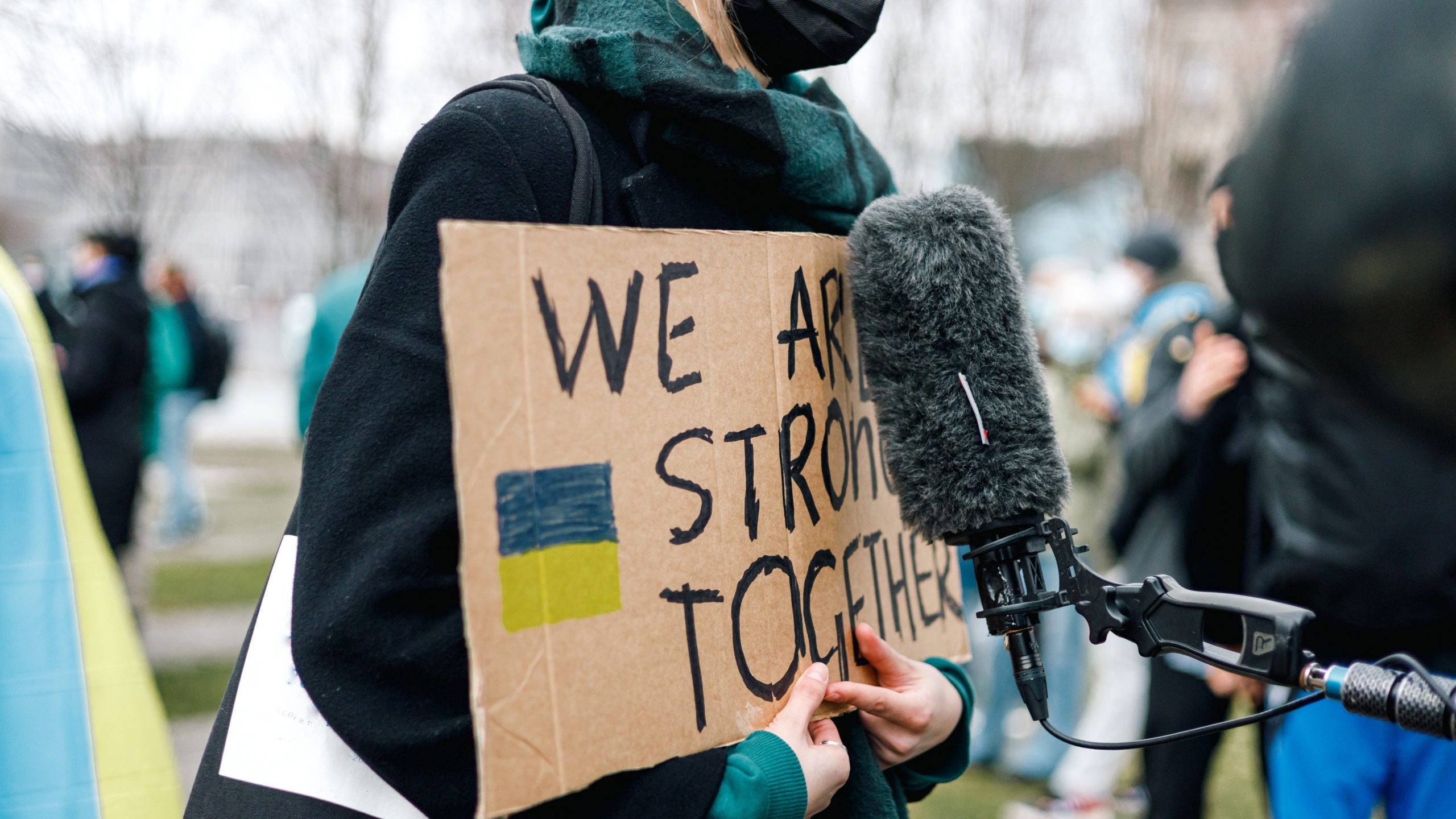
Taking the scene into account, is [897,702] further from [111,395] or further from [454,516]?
[111,395]

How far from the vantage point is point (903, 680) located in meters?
1.52

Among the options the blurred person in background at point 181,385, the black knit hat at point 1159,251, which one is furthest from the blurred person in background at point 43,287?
the black knit hat at point 1159,251

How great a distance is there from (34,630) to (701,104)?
984mm

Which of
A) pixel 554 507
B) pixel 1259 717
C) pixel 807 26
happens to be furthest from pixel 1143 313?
pixel 554 507

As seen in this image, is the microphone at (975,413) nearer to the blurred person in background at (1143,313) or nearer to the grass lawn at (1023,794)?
the blurred person in background at (1143,313)

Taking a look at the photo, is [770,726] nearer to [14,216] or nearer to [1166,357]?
[1166,357]

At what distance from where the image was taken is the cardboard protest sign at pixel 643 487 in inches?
40.9

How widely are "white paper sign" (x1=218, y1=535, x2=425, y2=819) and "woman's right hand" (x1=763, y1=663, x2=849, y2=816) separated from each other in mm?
408

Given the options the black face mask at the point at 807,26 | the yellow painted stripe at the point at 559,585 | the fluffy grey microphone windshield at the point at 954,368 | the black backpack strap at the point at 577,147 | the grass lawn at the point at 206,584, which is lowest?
the grass lawn at the point at 206,584

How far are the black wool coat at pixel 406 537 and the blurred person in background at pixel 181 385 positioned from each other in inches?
325

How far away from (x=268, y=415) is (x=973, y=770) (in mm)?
16887

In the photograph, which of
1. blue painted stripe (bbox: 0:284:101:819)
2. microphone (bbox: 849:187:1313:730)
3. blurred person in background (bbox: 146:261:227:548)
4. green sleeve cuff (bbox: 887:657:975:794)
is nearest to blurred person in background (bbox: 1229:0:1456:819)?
microphone (bbox: 849:187:1313:730)

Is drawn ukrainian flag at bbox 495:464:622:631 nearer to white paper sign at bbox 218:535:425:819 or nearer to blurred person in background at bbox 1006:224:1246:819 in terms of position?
white paper sign at bbox 218:535:425:819

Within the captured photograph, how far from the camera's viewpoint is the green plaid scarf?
134 cm
